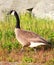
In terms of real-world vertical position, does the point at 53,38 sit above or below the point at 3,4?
below

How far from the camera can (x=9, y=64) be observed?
10.6 meters

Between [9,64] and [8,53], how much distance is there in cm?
160

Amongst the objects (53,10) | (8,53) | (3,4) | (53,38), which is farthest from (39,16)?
(8,53)

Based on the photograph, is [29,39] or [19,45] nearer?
[29,39]

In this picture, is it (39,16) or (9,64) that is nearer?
(9,64)

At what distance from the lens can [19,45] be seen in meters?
13.0

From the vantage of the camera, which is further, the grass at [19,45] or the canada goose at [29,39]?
the canada goose at [29,39]

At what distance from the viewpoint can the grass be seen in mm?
11340

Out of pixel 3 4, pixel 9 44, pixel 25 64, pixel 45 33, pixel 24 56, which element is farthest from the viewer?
pixel 3 4

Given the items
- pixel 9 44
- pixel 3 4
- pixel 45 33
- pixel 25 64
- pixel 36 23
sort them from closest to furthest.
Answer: pixel 25 64 → pixel 9 44 → pixel 45 33 → pixel 36 23 → pixel 3 4

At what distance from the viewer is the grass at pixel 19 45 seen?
1134cm

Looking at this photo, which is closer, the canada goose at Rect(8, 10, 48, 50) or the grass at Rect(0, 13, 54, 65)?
the grass at Rect(0, 13, 54, 65)

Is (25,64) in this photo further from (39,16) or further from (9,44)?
(39,16)

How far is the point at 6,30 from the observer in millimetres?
14359
